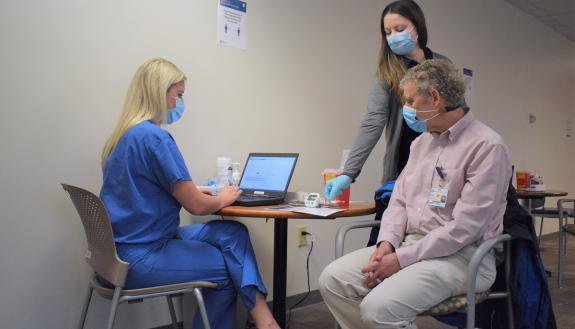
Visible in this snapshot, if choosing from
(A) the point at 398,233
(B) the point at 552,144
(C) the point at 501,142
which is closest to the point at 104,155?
(A) the point at 398,233

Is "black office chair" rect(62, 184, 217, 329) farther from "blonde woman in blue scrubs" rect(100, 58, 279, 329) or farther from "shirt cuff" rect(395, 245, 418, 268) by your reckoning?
"shirt cuff" rect(395, 245, 418, 268)

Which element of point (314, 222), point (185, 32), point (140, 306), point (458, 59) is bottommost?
point (140, 306)

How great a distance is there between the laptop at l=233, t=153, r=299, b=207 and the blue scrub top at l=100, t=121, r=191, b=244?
395 millimetres

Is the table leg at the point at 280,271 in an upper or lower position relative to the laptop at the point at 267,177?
lower

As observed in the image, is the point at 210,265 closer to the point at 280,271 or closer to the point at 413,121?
the point at 280,271

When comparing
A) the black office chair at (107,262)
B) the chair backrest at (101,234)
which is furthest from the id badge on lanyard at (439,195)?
the chair backrest at (101,234)

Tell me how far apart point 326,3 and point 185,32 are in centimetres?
111

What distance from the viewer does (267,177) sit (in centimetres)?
224

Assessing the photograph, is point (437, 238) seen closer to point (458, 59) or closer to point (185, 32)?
point (185, 32)

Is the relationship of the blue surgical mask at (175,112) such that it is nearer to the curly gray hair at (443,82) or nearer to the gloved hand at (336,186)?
the gloved hand at (336,186)

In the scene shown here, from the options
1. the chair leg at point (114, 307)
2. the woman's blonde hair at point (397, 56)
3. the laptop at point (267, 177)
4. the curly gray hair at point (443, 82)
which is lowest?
the chair leg at point (114, 307)

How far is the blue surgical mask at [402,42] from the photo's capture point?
2.08 meters

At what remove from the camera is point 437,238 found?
58.9 inches

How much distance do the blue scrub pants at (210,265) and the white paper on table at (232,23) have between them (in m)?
1.11
